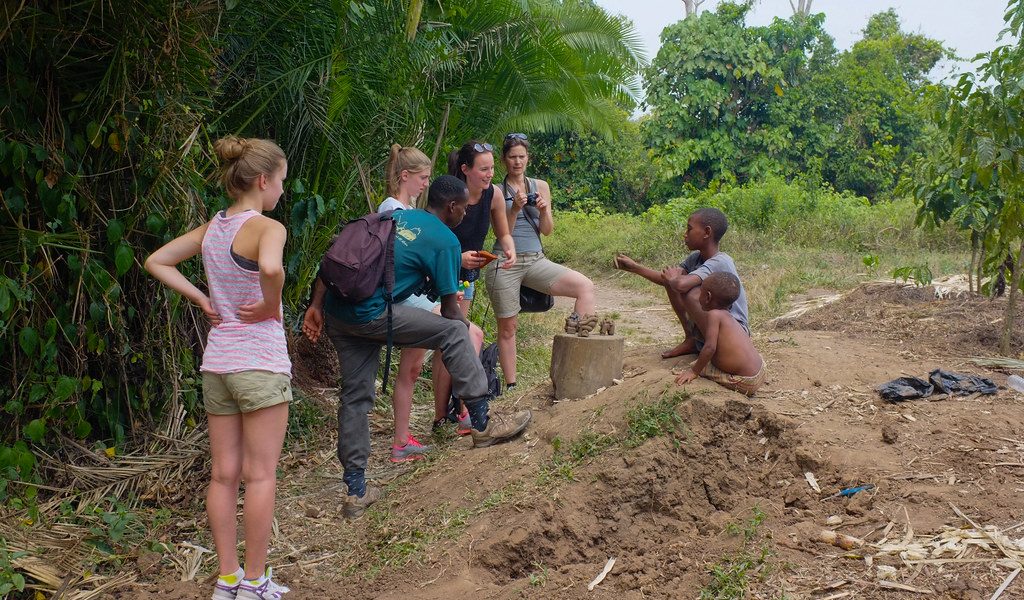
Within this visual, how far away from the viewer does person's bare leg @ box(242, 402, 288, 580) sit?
3.46m

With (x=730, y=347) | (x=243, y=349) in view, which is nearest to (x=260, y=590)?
(x=243, y=349)

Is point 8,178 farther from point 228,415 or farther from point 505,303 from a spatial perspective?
point 505,303

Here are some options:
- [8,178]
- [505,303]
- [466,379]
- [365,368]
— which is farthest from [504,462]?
[8,178]

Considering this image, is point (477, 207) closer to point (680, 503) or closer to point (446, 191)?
point (446, 191)

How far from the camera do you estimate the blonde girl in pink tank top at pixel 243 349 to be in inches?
133

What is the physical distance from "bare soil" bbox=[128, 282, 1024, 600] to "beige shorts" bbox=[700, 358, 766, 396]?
0.14 metres

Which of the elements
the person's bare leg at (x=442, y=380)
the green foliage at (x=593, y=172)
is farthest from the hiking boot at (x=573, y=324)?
the green foliage at (x=593, y=172)

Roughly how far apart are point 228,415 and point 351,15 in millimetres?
3126

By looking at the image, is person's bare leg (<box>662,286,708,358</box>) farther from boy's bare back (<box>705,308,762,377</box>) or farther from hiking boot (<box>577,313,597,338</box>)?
hiking boot (<box>577,313,597,338</box>)

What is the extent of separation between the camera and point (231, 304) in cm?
340

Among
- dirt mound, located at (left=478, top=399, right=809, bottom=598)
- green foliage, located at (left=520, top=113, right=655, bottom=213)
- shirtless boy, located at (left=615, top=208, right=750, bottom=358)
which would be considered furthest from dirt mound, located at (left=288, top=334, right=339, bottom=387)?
green foliage, located at (left=520, top=113, right=655, bottom=213)

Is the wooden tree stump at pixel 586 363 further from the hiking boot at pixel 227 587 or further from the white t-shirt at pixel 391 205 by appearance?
the hiking boot at pixel 227 587

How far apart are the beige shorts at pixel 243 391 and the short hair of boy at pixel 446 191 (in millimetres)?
1566

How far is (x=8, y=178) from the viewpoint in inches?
160
